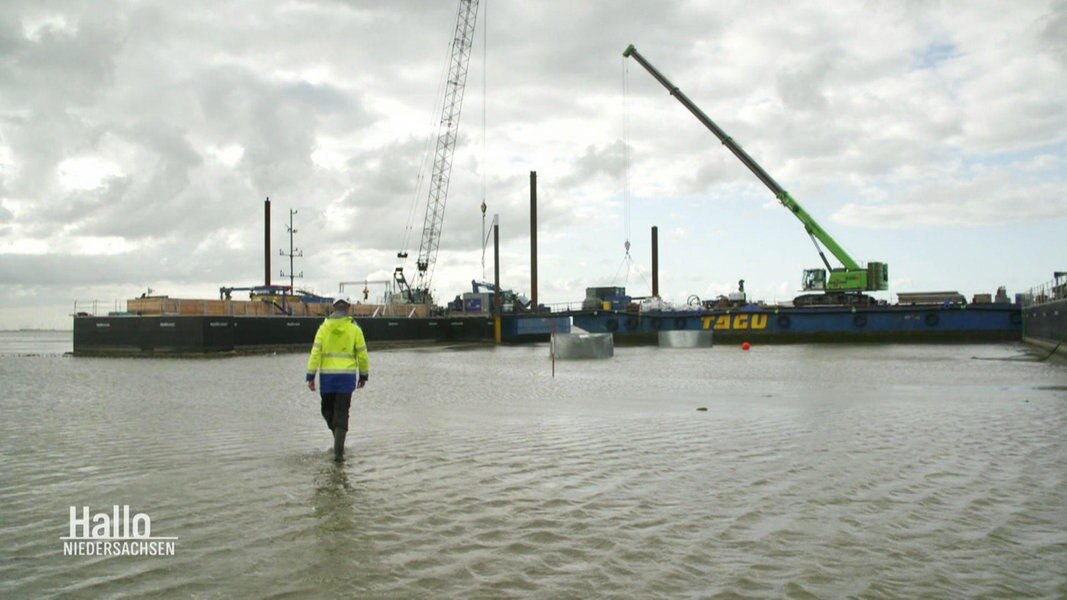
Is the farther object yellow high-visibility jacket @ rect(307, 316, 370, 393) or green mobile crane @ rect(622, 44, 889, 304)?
green mobile crane @ rect(622, 44, 889, 304)

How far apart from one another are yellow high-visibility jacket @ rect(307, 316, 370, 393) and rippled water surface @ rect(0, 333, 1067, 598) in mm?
964

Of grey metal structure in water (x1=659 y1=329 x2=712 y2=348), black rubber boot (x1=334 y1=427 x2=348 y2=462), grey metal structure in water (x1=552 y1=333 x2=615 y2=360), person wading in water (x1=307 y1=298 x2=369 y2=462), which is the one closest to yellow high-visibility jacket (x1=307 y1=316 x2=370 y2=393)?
person wading in water (x1=307 y1=298 x2=369 y2=462)

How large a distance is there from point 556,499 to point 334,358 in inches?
154

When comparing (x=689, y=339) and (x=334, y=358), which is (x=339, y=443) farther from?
(x=689, y=339)

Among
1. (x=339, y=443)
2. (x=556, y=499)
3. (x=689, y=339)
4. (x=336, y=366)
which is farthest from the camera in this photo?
A: (x=689, y=339)

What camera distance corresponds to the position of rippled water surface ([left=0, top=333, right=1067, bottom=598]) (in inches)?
214

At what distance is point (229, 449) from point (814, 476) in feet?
24.6

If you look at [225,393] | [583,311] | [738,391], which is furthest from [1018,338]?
[225,393]

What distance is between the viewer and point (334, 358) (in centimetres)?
1034

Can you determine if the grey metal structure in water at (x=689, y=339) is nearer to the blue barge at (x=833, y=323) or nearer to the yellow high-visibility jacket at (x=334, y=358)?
the blue barge at (x=833, y=323)

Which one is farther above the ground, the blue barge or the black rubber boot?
the blue barge

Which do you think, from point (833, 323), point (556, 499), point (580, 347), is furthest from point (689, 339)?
point (556, 499)

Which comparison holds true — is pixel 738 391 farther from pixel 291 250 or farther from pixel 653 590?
pixel 291 250

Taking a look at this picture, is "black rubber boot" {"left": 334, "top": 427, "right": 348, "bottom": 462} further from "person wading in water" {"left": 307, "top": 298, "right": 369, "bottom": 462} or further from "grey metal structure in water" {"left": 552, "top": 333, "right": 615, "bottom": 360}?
"grey metal structure in water" {"left": 552, "top": 333, "right": 615, "bottom": 360}
